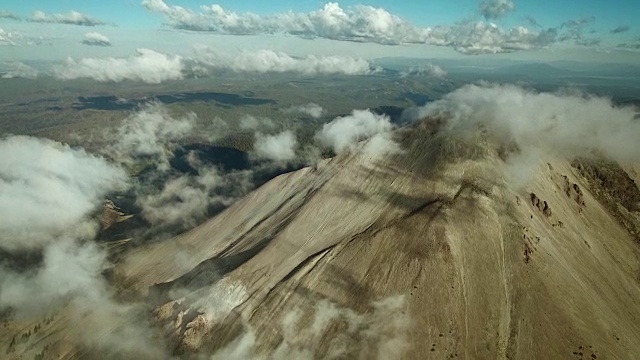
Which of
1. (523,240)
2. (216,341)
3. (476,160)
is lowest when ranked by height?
(216,341)

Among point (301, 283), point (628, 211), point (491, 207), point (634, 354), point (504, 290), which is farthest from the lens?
point (628, 211)

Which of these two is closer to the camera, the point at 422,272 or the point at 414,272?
the point at 422,272

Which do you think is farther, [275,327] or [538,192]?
[538,192]

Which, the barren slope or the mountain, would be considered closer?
the barren slope

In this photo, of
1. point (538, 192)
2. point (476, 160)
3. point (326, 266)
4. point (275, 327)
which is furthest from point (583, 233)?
point (275, 327)

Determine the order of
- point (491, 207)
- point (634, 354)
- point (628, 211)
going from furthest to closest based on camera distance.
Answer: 1. point (628, 211)
2. point (491, 207)
3. point (634, 354)

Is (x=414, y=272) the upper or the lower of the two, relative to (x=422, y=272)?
lower

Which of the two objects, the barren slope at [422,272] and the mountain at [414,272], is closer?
the barren slope at [422,272]

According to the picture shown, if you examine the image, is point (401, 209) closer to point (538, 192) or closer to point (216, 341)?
point (538, 192)
